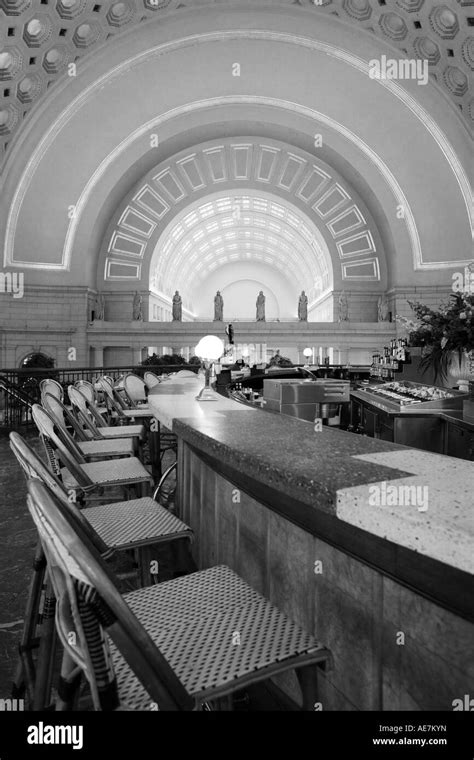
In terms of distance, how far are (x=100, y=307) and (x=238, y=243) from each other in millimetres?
17268

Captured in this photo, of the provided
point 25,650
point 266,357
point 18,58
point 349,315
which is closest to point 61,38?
point 18,58

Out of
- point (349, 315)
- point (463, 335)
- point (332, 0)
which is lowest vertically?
point (463, 335)

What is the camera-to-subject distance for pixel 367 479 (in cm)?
116

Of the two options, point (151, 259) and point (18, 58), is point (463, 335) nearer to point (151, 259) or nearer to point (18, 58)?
point (18, 58)

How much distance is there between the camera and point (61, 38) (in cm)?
1655

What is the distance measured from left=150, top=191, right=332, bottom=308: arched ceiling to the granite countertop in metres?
25.4

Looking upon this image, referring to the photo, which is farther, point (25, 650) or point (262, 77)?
point (262, 77)

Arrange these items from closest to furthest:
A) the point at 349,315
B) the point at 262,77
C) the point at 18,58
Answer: the point at 18,58 < the point at 262,77 < the point at 349,315

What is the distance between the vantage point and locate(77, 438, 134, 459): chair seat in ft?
12.1

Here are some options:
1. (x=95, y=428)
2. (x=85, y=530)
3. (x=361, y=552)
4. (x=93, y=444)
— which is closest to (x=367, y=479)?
(x=361, y=552)

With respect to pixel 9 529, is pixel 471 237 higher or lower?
higher

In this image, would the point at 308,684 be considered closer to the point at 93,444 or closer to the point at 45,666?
the point at 45,666

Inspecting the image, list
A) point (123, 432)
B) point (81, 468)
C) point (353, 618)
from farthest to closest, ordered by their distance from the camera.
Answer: point (123, 432), point (81, 468), point (353, 618)

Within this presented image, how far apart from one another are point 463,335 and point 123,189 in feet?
73.0
